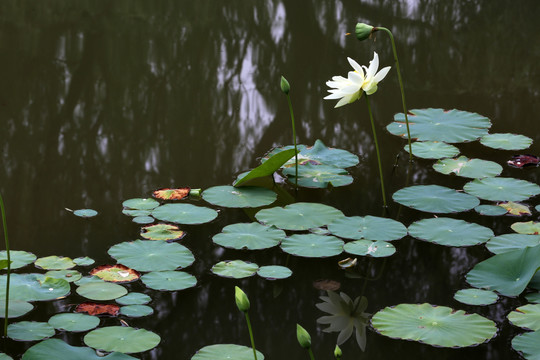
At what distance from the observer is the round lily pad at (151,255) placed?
2.44 metres

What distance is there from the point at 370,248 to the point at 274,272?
14.7 inches

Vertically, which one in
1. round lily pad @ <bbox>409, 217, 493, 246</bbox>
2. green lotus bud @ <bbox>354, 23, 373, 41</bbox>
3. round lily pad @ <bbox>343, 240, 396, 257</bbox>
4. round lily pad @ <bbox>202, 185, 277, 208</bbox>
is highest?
green lotus bud @ <bbox>354, 23, 373, 41</bbox>

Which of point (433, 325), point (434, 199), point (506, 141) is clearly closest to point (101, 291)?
point (433, 325)

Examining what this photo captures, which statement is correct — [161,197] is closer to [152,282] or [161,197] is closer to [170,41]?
[152,282]

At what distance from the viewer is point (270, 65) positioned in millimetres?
4508

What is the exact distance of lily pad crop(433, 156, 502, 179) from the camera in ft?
10.5

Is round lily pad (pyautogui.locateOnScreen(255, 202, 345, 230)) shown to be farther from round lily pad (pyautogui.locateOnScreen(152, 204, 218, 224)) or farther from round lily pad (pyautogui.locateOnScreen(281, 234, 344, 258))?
round lily pad (pyautogui.locateOnScreen(152, 204, 218, 224))

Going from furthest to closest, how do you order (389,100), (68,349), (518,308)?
(389,100)
(518,308)
(68,349)

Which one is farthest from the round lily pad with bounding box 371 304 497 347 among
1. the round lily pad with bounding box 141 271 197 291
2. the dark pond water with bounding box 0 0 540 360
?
the round lily pad with bounding box 141 271 197 291

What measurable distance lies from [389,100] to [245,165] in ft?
3.74

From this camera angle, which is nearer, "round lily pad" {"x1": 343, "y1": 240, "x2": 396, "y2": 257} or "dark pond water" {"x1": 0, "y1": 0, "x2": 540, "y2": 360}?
"dark pond water" {"x1": 0, "y1": 0, "x2": 540, "y2": 360}

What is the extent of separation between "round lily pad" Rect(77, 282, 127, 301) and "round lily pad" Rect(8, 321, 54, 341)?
18 cm

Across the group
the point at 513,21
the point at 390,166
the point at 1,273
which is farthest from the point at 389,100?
the point at 1,273

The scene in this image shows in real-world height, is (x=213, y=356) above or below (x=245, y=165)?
below
